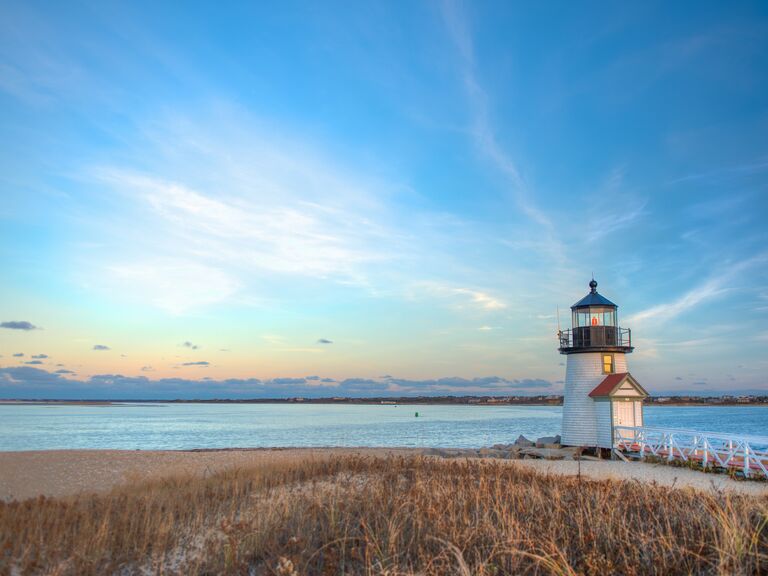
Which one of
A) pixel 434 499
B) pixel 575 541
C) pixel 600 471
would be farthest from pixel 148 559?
pixel 600 471

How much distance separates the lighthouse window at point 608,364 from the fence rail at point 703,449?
254 centimetres

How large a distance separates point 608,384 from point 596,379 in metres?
0.78

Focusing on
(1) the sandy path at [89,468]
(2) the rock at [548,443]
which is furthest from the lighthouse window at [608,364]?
(1) the sandy path at [89,468]

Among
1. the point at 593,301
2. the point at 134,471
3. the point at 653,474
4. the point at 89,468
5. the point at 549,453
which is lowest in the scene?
the point at 89,468

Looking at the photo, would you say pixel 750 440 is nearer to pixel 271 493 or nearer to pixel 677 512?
pixel 677 512

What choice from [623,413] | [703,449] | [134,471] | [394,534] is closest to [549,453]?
[623,413]

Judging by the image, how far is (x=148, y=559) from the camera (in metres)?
7.10

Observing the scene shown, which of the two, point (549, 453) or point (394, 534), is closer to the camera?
point (394, 534)

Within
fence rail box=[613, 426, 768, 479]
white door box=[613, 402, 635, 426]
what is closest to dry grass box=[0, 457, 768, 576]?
fence rail box=[613, 426, 768, 479]

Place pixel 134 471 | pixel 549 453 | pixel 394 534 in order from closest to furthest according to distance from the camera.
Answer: pixel 394 534, pixel 134 471, pixel 549 453

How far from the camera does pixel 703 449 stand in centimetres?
1892

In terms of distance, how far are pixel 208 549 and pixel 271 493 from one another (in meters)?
3.42

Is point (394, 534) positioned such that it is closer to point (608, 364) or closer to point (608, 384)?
point (608, 384)

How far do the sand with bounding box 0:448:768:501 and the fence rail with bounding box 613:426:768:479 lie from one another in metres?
0.96
